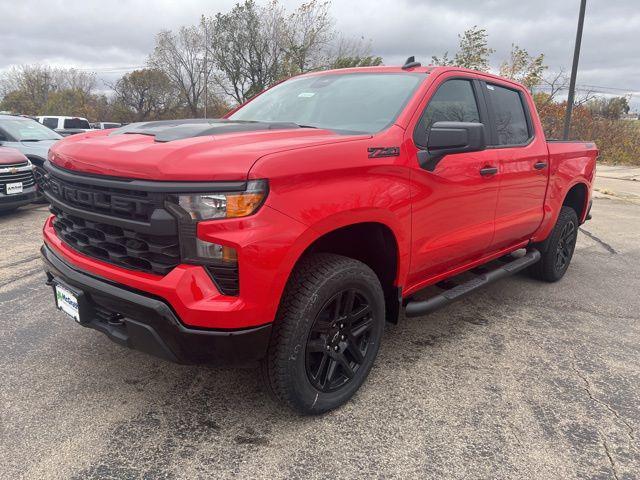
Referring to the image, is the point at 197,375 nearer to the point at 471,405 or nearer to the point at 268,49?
the point at 471,405

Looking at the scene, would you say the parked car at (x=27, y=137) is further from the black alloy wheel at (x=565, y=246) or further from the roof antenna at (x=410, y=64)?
the black alloy wheel at (x=565, y=246)

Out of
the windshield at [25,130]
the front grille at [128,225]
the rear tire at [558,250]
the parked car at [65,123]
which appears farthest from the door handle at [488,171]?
the parked car at [65,123]

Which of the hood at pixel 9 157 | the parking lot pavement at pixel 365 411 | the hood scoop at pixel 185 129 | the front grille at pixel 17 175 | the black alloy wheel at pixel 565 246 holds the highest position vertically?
the hood scoop at pixel 185 129

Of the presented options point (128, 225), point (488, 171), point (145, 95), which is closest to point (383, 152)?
point (488, 171)

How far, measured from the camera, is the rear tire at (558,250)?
4.68 m

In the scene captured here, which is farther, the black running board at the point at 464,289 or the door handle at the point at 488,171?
the door handle at the point at 488,171

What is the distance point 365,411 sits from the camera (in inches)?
102

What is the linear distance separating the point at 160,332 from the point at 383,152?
1.40m

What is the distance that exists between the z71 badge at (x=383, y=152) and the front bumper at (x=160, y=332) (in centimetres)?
101

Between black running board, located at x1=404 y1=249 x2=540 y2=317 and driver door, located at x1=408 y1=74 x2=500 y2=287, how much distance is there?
143mm

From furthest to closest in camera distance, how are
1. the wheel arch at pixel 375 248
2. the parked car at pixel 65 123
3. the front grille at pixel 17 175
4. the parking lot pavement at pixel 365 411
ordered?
the parked car at pixel 65 123, the front grille at pixel 17 175, the wheel arch at pixel 375 248, the parking lot pavement at pixel 365 411

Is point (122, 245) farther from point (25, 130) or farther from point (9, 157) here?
point (25, 130)

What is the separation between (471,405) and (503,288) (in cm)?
231

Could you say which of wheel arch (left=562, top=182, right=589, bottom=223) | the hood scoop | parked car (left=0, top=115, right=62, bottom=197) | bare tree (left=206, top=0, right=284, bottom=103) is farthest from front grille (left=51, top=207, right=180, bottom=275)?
bare tree (left=206, top=0, right=284, bottom=103)
